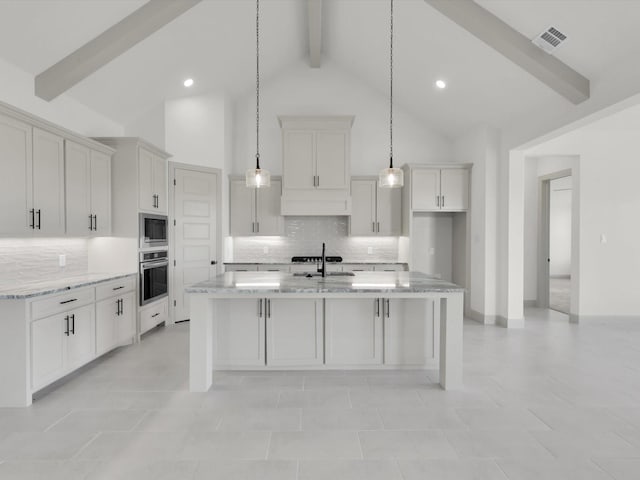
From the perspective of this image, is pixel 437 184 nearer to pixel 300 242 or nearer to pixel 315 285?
pixel 300 242

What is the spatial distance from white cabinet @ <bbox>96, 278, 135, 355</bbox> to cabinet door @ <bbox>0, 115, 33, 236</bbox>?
1001 millimetres

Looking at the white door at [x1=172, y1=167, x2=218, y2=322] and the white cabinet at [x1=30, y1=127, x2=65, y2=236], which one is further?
the white door at [x1=172, y1=167, x2=218, y2=322]

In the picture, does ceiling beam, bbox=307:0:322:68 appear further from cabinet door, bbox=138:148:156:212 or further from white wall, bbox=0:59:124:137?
white wall, bbox=0:59:124:137

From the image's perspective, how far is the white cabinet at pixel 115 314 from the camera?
158 inches

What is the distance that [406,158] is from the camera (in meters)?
7.08

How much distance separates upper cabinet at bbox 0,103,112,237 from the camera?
3182mm

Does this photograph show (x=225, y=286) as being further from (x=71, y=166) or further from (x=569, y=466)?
(x=569, y=466)

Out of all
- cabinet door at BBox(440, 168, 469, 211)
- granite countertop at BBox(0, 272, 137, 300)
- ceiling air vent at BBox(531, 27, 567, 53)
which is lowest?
granite countertop at BBox(0, 272, 137, 300)

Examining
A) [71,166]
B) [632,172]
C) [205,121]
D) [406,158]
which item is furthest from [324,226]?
[632,172]

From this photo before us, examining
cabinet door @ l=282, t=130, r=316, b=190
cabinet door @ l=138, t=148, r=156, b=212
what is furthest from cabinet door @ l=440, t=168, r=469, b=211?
cabinet door @ l=138, t=148, r=156, b=212

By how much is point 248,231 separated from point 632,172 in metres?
6.19

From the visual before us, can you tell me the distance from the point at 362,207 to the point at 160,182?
10.5 feet

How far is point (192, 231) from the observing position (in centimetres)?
594

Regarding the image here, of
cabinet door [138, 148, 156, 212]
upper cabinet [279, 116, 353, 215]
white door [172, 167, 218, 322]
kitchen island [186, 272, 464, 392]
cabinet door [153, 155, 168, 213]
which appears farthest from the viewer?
upper cabinet [279, 116, 353, 215]
